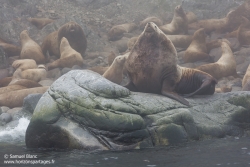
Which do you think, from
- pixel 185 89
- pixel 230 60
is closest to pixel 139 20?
pixel 230 60

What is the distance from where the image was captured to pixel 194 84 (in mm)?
9172

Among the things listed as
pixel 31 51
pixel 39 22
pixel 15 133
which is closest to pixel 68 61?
pixel 31 51

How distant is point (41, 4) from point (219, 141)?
17376 mm

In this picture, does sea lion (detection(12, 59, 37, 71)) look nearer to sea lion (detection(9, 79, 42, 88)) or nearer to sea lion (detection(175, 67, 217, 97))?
sea lion (detection(9, 79, 42, 88))

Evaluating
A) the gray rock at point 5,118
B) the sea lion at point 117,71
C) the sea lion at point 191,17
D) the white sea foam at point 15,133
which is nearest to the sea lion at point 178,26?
the sea lion at point 191,17

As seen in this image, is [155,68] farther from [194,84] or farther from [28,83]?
[28,83]

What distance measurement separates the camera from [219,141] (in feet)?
25.1

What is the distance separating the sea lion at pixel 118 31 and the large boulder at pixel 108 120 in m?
11.5

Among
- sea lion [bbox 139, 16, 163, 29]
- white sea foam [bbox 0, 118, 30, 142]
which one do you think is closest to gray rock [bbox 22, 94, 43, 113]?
white sea foam [bbox 0, 118, 30, 142]

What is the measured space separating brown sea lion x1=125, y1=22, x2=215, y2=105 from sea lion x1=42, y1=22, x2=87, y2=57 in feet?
29.1

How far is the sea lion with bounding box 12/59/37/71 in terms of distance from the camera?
598 inches

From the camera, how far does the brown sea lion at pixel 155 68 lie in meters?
8.62

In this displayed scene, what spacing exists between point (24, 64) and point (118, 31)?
19.3 ft

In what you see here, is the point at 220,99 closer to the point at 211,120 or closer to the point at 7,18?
the point at 211,120
